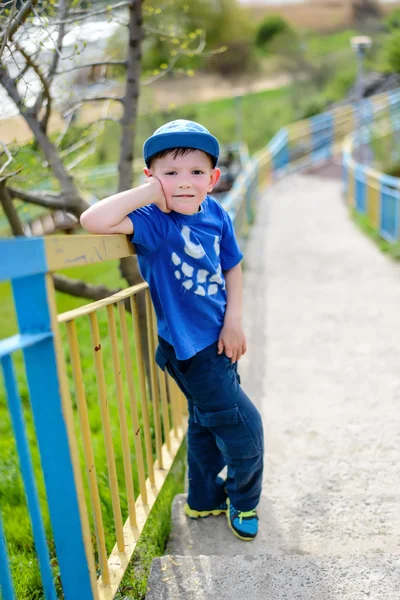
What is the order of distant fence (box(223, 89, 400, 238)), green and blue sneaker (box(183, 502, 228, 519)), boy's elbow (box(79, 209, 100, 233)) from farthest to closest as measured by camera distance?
1. distant fence (box(223, 89, 400, 238))
2. green and blue sneaker (box(183, 502, 228, 519))
3. boy's elbow (box(79, 209, 100, 233))

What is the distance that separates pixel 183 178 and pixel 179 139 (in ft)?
0.39

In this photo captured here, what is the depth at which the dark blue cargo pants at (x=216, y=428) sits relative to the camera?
7.02 feet

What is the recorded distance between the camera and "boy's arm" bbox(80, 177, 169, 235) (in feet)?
5.97

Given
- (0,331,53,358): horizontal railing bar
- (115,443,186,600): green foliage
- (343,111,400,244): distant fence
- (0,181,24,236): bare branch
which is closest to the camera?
(0,331,53,358): horizontal railing bar

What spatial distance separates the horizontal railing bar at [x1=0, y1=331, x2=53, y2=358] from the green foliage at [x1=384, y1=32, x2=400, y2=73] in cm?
2205

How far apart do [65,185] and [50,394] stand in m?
2.43

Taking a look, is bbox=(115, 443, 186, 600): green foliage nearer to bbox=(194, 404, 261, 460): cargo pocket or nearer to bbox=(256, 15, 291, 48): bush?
bbox=(194, 404, 261, 460): cargo pocket

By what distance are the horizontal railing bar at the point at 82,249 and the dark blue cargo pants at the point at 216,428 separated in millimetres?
471

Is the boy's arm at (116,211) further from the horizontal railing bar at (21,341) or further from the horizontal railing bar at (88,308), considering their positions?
the horizontal railing bar at (21,341)

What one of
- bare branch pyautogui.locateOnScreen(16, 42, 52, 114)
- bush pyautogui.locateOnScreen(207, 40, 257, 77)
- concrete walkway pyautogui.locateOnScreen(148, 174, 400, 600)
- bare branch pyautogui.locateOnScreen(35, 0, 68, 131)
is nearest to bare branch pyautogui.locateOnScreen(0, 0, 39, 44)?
bare branch pyautogui.locateOnScreen(16, 42, 52, 114)

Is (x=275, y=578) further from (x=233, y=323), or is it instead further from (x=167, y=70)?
(x=167, y=70)

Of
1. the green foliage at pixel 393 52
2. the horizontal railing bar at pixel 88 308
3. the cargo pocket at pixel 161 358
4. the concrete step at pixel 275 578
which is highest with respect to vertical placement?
the green foliage at pixel 393 52

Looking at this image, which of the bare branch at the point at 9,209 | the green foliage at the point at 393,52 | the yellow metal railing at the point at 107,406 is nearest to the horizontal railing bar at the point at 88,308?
the yellow metal railing at the point at 107,406

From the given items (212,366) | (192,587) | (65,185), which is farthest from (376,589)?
(65,185)
